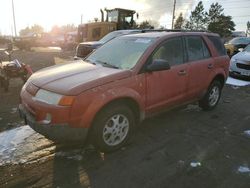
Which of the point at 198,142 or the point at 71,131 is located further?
the point at 198,142

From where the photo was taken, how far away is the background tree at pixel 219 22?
5506 cm

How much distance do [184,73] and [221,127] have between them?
4.47 feet

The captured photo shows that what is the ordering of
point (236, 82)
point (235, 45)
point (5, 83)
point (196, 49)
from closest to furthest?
1. point (196, 49)
2. point (5, 83)
3. point (236, 82)
4. point (235, 45)

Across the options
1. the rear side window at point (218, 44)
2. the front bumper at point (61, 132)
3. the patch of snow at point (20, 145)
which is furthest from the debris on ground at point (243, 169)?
the rear side window at point (218, 44)

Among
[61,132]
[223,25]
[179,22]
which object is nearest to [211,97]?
[61,132]

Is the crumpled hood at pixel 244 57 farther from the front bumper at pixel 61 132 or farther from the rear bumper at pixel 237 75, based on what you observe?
the front bumper at pixel 61 132

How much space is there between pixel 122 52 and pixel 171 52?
918mm

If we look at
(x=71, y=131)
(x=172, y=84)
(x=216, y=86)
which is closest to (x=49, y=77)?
(x=71, y=131)

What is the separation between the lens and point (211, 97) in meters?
6.64

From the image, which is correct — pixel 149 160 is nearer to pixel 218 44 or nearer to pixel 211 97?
pixel 211 97

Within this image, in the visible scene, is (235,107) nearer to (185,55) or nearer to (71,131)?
(185,55)

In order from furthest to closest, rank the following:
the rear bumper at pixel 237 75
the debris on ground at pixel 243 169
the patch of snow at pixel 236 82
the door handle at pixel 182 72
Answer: the rear bumper at pixel 237 75 < the patch of snow at pixel 236 82 < the door handle at pixel 182 72 < the debris on ground at pixel 243 169

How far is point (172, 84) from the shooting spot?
518cm

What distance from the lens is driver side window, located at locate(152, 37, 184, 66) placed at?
5.00m
